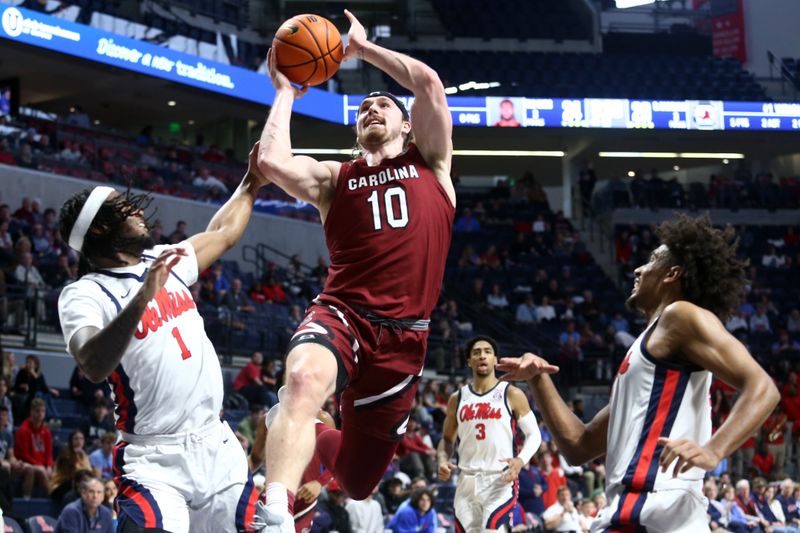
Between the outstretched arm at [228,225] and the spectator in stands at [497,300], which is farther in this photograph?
the spectator in stands at [497,300]

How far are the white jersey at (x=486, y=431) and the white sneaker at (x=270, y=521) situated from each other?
617cm

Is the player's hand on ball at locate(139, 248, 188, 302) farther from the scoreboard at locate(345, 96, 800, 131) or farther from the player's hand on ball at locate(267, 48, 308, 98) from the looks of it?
the scoreboard at locate(345, 96, 800, 131)

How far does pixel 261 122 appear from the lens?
31.8m

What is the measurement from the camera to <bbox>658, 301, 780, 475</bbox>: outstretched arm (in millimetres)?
4188

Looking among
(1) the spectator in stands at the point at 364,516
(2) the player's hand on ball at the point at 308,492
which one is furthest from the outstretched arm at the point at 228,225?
(1) the spectator in stands at the point at 364,516

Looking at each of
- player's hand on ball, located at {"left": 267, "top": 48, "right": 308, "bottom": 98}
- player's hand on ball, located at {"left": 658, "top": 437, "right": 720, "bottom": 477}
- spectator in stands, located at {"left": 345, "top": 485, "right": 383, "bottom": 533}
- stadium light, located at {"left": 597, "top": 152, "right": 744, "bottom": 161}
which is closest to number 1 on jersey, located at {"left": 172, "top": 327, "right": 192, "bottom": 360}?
player's hand on ball, located at {"left": 267, "top": 48, "right": 308, "bottom": 98}

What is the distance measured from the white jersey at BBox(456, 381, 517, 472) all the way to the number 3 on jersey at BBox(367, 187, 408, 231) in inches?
203

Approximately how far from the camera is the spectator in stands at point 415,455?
16.1m

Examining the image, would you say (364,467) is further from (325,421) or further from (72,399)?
(72,399)

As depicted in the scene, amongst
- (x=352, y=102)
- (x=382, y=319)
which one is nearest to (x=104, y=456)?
(x=382, y=319)

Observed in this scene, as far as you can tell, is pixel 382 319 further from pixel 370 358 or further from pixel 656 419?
pixel 656 419

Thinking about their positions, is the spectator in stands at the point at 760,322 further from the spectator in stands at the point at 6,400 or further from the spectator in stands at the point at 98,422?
the spectator in stands at the point at 6,400

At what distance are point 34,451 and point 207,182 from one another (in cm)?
1347

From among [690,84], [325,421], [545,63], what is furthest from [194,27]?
[325,421]
